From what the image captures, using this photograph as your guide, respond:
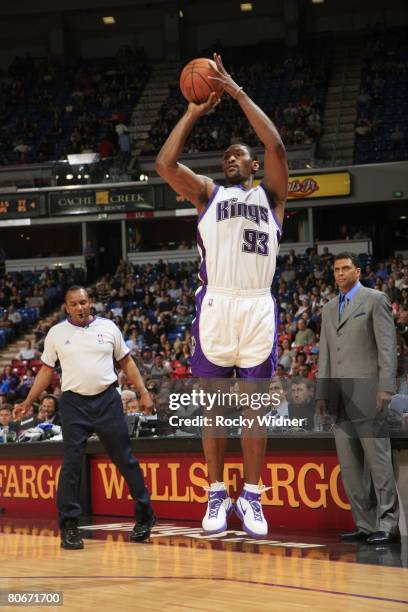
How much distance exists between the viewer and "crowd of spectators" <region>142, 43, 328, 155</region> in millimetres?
26672

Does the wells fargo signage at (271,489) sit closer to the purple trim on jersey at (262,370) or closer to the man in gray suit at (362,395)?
the man in gray suit at (362,395)

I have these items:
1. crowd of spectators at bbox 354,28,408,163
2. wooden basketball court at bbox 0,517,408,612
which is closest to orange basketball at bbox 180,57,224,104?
wooden basketball court at bbox 0,517,408,612

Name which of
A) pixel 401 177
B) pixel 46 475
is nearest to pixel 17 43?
pixel 401 177

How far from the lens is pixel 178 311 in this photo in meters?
20.2

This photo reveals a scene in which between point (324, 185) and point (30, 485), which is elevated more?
point (324, 185)

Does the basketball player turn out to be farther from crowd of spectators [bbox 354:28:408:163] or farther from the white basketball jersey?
crowd of spectators [bbox 354:28:408:163]

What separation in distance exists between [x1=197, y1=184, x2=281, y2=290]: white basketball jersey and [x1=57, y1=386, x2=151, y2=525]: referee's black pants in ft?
6.98

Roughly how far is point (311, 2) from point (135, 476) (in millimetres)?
27505

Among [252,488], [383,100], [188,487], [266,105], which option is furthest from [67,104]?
[252,488]

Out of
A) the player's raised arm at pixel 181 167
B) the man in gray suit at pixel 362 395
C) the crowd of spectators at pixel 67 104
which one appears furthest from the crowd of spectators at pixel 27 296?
the player's raised arm at pixel 181 167

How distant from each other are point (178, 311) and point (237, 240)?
15125mm

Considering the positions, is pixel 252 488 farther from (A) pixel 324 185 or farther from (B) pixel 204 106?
(A) pixel 324 185

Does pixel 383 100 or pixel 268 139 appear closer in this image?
pixel 268 139

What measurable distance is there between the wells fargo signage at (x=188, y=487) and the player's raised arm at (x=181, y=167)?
2729 mm
